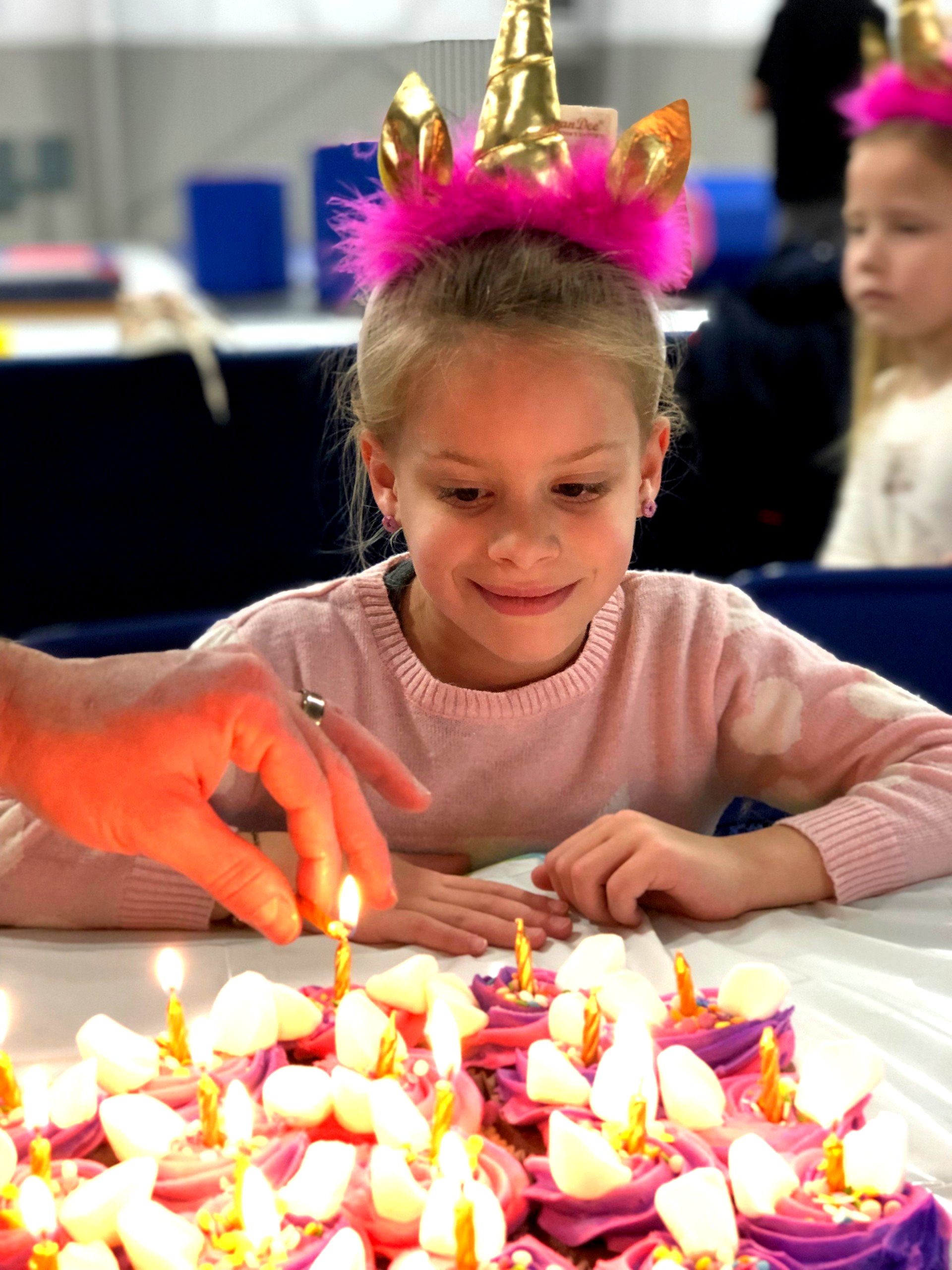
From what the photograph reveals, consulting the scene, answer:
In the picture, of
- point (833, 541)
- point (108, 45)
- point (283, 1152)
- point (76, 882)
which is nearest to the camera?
point (283, 1152)

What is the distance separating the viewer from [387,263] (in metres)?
0.72

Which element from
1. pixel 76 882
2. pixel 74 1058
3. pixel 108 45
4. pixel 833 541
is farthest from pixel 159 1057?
pixel 108 45

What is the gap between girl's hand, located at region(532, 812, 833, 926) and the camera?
0.86 m

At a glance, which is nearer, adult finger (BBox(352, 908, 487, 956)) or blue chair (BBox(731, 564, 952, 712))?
adult finger (BBox(352, 908, 487, 956))

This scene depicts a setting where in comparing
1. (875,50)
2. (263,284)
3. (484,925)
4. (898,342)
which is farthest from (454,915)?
(263,284)

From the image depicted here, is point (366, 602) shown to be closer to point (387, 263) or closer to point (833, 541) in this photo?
point (387, 263)

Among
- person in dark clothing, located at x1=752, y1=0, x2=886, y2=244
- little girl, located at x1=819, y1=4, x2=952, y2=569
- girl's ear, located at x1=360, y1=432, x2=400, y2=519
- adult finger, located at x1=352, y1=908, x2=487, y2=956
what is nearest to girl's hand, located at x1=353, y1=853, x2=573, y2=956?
adult finger, located at x1=352, y1=908, x2=487, y2=956

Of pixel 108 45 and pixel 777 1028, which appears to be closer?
pixel 777 1028

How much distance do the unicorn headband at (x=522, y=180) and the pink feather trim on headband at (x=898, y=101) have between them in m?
0.57

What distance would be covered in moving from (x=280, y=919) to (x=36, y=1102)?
5.5 inches

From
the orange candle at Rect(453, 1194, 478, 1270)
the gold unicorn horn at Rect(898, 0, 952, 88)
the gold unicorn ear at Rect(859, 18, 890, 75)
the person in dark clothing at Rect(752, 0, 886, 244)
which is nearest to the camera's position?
the orange candle at Rect(453, 1194, 478, 1270)

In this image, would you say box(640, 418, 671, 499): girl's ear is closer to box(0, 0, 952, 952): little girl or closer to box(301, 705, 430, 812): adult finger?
box(0, 0, 952, 952): little girl

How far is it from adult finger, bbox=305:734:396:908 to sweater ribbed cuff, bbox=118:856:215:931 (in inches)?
5.2

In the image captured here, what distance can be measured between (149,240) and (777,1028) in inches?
214
